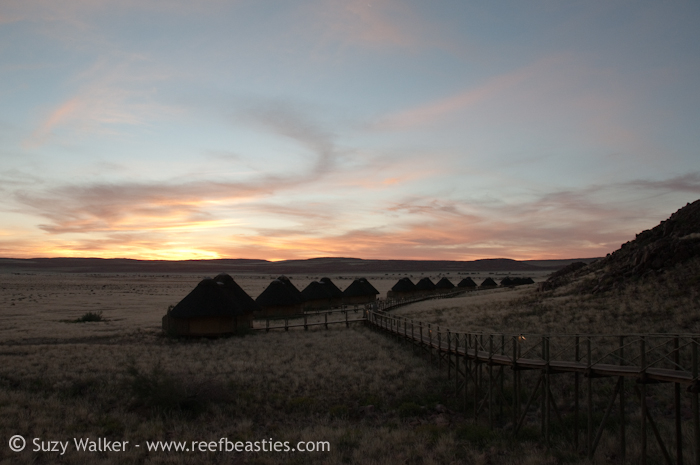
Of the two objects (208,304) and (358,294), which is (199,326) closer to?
(208,304)

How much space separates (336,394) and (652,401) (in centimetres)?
1055

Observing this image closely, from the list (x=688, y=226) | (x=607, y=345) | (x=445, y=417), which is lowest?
(x=445, y=417)

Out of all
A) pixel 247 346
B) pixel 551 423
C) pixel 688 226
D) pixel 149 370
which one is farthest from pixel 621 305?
pixel 149 370

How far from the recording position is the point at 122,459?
1146 cm

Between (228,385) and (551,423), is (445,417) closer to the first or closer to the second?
(551,423)

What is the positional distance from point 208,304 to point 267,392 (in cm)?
1418

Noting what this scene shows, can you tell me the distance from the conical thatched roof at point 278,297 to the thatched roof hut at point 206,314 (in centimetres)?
864

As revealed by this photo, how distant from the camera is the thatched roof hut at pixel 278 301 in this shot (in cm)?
4125

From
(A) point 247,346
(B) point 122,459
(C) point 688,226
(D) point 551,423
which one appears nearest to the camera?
(B) point 122,459

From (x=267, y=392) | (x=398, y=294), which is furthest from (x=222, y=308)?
(x=398, y=294)

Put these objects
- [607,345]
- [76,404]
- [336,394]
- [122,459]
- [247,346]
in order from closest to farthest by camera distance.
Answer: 1. [122,459]
2. [76,404]
3. [336,394]
4. [607,345]
5. [247,346]

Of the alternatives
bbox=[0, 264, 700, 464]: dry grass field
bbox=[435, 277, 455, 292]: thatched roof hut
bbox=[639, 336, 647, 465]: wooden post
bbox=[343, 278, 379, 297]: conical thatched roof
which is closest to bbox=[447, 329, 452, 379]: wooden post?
bbox=[0, 264, 700, 464]: dry grass field

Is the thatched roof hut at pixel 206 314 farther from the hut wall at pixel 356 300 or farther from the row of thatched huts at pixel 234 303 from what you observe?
the hut wall at pixel 356 300

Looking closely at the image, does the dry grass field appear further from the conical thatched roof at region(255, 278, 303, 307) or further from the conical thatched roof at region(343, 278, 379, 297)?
the conical thatched roof at region(343, 278, 379, 297)
